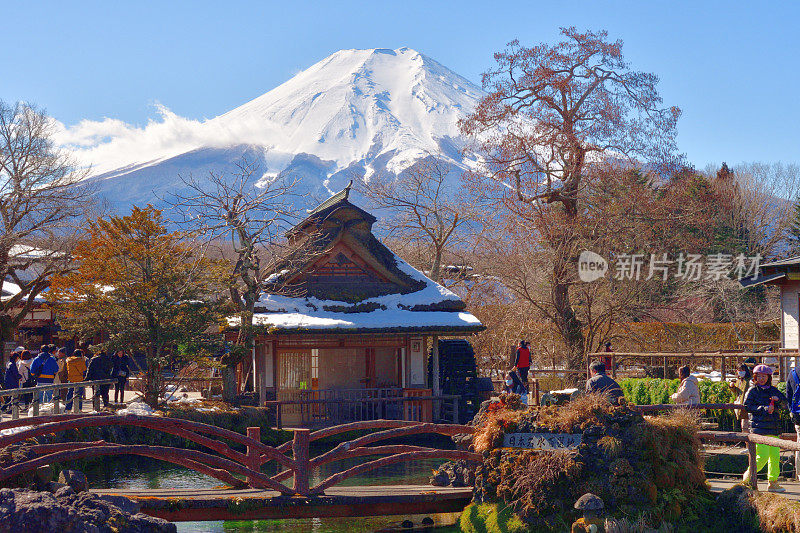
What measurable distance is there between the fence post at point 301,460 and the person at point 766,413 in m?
5.45

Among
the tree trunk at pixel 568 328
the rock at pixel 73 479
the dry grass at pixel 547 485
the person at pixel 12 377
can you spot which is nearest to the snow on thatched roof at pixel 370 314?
the person at pixel 12 377

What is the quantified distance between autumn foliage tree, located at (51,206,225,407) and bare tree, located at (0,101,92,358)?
8.26 m

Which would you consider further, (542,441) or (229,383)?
(229,383)

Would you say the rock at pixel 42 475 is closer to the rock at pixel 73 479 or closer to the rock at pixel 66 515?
the rock at pixel 73 479

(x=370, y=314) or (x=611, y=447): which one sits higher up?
(x=370, y=314)

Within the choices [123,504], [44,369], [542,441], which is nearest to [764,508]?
[542,441]

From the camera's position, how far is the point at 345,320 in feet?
76.5

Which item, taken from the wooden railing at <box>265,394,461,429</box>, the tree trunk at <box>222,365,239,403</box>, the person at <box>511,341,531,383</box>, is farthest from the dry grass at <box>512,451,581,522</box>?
the tree trunk at <box>222,365,239,403</box>

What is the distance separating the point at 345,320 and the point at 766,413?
45.9 ft

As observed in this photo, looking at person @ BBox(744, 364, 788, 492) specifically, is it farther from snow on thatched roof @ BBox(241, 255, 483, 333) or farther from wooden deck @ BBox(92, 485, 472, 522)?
snow on thatched roof @ BBox(241, 255, 483, 333)

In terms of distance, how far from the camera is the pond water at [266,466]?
1333cm

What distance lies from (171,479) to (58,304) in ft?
26.4

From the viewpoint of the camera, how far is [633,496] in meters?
10.3

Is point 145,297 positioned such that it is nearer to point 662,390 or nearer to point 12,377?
point 12,377
